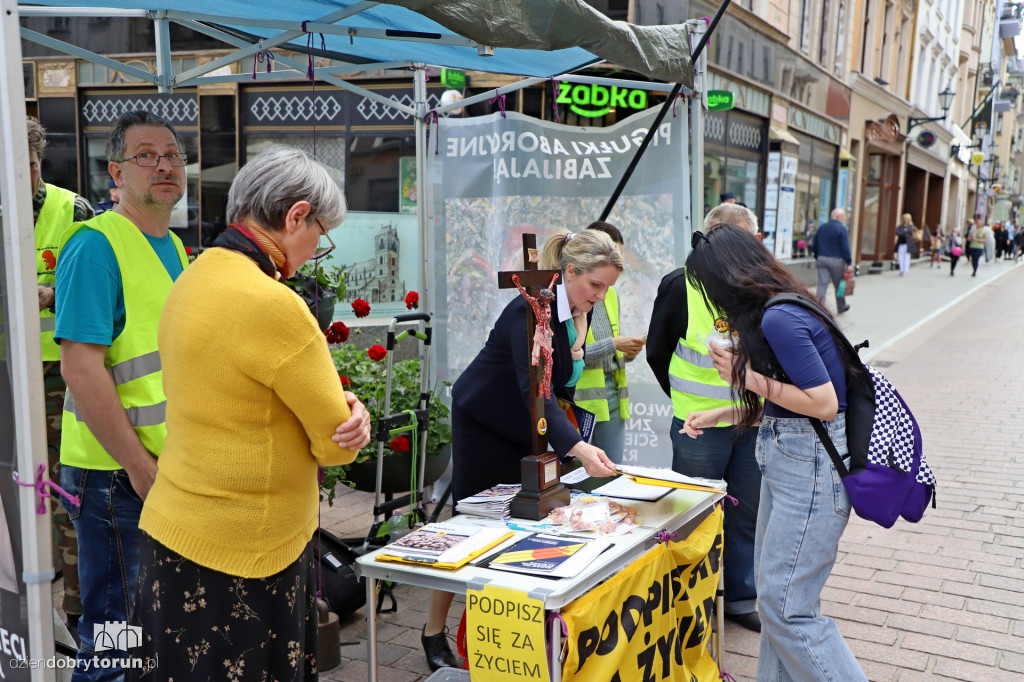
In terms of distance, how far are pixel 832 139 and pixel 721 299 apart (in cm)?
1884

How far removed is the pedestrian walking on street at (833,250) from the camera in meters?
13.5

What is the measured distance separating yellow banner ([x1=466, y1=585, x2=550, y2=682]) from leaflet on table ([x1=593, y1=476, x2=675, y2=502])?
0.91 m

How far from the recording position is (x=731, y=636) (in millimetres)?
3738

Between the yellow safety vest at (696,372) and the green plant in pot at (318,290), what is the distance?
155 centimetres

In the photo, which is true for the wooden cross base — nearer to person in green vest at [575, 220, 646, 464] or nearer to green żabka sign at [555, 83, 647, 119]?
person in green vest at [575, 220, 646, 464]

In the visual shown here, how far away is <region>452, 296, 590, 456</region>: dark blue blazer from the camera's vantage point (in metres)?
2.90

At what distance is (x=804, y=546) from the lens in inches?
99.5

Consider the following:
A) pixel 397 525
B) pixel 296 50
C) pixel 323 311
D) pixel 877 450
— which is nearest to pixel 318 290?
pixel 323 311

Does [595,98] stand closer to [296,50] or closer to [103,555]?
[296,50]

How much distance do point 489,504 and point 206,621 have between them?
1125 mm

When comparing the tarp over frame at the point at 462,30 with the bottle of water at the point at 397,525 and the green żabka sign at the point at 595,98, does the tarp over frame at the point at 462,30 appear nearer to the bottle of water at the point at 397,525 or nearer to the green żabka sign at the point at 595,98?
the bottle of water at the point at 397,525

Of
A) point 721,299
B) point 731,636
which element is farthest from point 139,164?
point 731,636

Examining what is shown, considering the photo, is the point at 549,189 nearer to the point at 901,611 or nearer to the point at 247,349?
the point at 901,611

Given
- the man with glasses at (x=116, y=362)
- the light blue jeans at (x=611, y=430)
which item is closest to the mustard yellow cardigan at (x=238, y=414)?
the man with glasses at (x=116, y=362)
